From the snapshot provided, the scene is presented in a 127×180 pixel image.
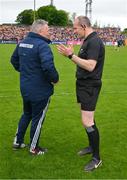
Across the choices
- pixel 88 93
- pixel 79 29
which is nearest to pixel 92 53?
pixel 79 29

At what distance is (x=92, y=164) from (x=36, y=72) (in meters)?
1.78

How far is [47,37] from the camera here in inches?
296

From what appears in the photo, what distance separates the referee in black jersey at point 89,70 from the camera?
674 centimetres

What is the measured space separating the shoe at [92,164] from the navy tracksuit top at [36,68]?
4.48 ft

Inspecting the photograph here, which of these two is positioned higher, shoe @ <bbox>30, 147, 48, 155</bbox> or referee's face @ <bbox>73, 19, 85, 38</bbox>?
referee's face @ <bbox>73, 19, 85, 38</bbox>

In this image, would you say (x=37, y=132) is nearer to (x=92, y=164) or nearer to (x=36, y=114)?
(x=36, y=114)

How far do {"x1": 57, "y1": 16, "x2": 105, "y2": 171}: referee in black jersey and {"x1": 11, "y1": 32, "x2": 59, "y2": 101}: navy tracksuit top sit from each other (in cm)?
51

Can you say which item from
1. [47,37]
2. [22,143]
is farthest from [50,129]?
[47,37]

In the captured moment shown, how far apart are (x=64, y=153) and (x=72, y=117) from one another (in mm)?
3033

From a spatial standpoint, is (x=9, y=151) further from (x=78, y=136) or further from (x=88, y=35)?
(x=88, y=35)

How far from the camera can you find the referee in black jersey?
6.74m

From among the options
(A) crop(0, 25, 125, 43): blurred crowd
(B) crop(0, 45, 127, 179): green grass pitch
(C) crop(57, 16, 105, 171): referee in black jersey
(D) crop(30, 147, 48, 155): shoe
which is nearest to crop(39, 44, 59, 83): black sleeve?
(C) crop(57, 16, 105, 171): referee in black jersey

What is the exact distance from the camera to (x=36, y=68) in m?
7.47

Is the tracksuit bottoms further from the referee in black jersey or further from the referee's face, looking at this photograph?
the referee's face
